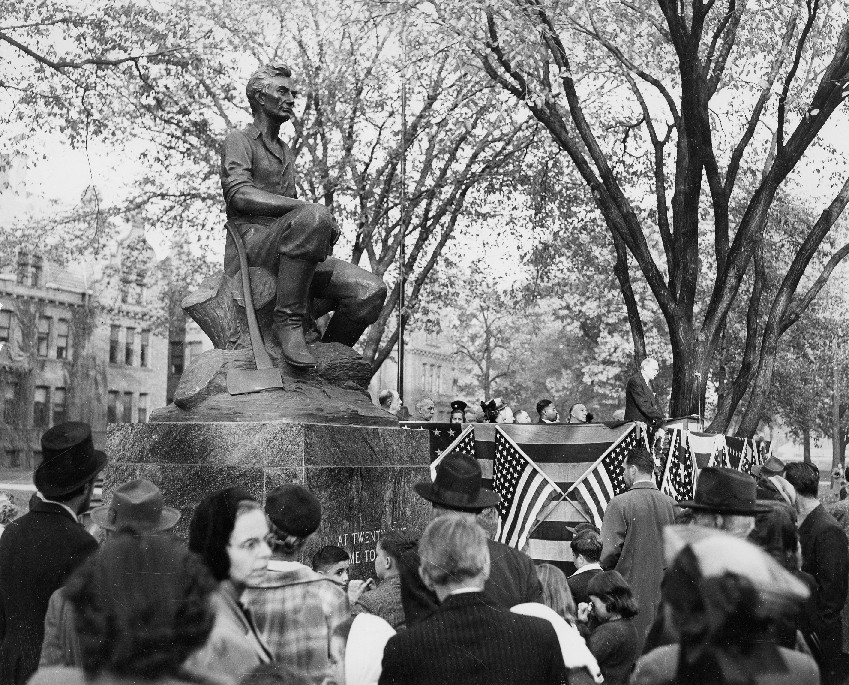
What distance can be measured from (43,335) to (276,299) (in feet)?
184

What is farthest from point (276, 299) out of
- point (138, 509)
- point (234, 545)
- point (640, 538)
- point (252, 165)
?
point (234, 545)

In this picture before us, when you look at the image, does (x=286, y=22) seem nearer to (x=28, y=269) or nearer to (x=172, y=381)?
(x=28, y=269)

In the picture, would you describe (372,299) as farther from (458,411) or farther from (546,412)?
(458,411)

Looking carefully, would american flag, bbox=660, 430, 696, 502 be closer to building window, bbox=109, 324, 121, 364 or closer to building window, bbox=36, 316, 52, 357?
building window, bbox=36, 316, 52, 357

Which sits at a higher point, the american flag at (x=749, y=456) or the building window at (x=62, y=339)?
the building window at (x=62, y=339)

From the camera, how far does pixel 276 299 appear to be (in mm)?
8391

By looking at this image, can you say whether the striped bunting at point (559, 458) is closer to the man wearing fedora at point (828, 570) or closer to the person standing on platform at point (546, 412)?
the person standing on platform at point (546, 412)

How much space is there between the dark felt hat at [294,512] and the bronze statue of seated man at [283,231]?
3827 mm

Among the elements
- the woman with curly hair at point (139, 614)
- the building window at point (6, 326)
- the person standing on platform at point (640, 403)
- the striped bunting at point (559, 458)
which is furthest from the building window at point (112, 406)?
the woman with curly hair at point (139, 614)

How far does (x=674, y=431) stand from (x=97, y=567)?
11.2 metres

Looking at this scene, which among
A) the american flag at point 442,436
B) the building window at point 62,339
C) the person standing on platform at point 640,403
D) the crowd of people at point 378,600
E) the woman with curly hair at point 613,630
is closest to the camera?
the crowd of people at point 378,600

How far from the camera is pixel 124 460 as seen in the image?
8.06 meters

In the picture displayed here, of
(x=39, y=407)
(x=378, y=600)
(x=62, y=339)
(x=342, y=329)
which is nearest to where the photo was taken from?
(x=378, y=600)

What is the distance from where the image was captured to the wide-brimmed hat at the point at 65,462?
470cm
